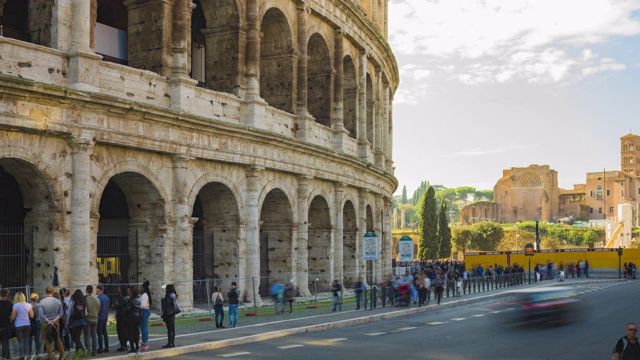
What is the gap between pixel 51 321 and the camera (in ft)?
49.5

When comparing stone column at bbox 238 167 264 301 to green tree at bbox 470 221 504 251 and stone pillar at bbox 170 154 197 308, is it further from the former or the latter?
green tree at bbox 470 221 504 251

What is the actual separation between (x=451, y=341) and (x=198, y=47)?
648 inches

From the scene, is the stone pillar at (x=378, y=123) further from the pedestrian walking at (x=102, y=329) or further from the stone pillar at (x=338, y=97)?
the pedestrian walking at (x=102, y=329)

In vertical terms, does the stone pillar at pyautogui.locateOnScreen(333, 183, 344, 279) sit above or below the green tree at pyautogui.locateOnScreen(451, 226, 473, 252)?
above

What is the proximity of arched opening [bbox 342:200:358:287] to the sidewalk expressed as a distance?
349 inches

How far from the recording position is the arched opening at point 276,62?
30844 millimetres

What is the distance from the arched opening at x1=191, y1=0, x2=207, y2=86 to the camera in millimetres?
29548

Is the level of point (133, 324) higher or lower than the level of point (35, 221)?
lower

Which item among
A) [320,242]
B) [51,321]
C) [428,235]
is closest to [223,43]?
[320,242]

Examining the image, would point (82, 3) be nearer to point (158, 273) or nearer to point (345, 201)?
point (158, 273)

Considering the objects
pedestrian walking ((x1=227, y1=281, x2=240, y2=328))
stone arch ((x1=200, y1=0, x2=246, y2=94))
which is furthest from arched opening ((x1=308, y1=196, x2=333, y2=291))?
pedestrian walking ((x1=227, y1=281, x2=240, y2=328))

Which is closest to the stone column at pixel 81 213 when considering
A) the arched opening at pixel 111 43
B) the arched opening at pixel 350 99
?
the arched opening at pixel 111 43

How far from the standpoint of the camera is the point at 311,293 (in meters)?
33.2

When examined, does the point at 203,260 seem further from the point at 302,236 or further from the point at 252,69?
the point at 252,69
